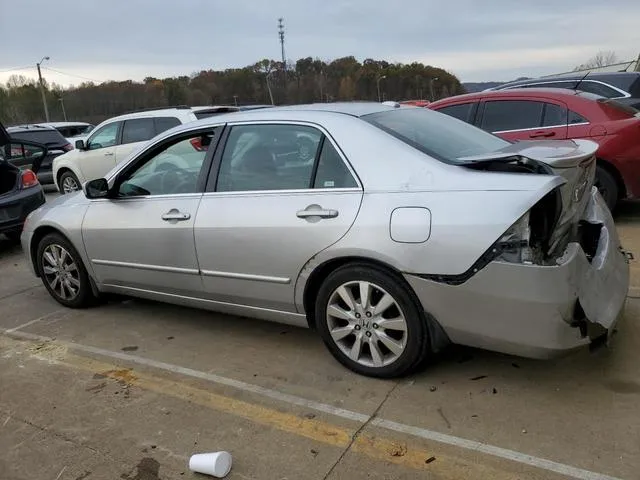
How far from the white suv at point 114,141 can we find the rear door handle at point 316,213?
6308mm

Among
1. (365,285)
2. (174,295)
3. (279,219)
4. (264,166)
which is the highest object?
(264,166)

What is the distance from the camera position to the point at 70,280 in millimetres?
5020

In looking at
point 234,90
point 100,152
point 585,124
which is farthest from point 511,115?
point 234,90

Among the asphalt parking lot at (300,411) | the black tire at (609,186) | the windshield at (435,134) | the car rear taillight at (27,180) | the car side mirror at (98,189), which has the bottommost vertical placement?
the asphalt parking lot at (300,411)

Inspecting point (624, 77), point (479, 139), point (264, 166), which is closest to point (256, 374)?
point (264, 166)

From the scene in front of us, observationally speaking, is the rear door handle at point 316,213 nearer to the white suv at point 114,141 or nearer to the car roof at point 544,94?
the car roof at point 544,94

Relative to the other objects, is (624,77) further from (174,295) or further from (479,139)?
(174,295)

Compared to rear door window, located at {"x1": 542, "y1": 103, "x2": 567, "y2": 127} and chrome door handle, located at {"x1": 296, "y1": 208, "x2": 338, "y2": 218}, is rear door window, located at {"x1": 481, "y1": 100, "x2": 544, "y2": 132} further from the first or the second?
chrome door handle, located at {"x1": 296, "y1": 208, "x2": 338, "y2": 218}

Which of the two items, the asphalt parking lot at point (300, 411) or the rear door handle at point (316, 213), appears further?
the rear door handle at point (316, 213)

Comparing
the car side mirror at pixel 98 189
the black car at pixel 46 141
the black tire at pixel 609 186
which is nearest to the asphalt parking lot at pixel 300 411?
the car side mirror at pixel 98 189

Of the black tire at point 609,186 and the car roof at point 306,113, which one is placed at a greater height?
the car roof at point 306,113

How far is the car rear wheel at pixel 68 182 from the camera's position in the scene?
11914mm

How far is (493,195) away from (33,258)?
13.5 ft

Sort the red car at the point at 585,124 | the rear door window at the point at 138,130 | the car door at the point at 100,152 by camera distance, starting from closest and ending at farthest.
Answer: the red car at the point at 585,124
the rear door window at the point at 138,130
the car door at the point at 100,152
